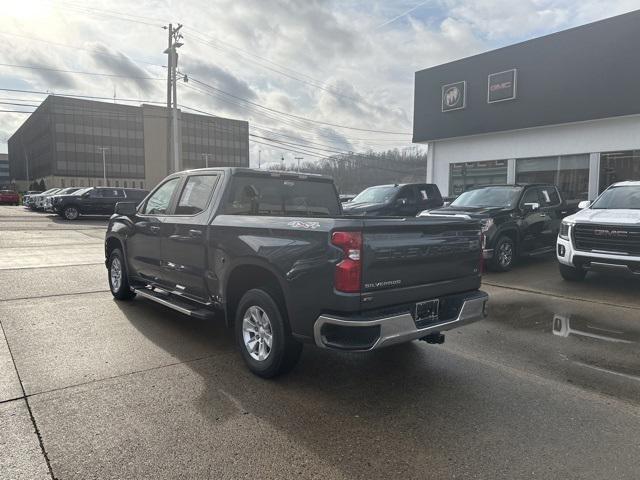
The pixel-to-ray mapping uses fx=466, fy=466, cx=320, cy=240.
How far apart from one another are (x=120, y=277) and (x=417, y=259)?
194 inches

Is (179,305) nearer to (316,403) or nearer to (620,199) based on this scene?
(316,403)

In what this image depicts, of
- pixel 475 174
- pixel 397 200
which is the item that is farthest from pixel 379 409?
pixel 475 174

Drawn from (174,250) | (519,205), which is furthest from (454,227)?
(519,205)

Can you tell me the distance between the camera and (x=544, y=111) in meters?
17.2

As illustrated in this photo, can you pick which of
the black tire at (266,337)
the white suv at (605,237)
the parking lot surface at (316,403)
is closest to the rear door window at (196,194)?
the black tire at (266,337)

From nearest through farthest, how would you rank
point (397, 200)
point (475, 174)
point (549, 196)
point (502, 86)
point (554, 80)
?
point (549, 196) → point (397, 200) → point (554, 80) → point (502, 86) → point (475, 174)

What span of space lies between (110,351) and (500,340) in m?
4.30

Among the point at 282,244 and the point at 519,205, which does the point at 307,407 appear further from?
the point at 519,205

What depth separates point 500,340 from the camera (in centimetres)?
538

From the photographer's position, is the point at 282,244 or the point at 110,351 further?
the point at 110,351

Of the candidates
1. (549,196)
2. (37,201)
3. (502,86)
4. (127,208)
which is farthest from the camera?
(37,201)

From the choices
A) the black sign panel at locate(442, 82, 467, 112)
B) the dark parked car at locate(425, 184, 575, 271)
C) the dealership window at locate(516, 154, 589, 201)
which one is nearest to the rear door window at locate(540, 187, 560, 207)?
the dark parked car at locate(425, 184, 575, 271)

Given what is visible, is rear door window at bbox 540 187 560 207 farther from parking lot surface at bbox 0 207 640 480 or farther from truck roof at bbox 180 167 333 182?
truck roof at bbox 180 167 333 182

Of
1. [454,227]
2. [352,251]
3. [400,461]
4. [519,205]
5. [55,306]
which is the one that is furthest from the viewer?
[519,205]
